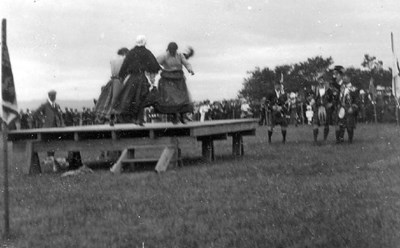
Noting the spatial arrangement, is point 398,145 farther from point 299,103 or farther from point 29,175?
point 299,103

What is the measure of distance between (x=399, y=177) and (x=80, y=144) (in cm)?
670

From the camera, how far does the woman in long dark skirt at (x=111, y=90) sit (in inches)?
643

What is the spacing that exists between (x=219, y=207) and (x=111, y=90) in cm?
916

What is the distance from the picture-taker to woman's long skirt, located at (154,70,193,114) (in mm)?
15008

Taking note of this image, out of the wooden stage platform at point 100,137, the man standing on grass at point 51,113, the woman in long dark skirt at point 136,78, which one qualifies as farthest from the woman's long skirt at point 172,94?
the man standing on grass at point 51,113

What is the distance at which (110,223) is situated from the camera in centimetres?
809

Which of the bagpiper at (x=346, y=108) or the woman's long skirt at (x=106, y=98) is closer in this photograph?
the woman's long skirt at (x=106, y=98)

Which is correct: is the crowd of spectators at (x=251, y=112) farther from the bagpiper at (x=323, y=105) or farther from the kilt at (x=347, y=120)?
the kilt at (x=347, y=120)

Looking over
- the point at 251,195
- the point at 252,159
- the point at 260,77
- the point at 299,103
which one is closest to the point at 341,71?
the point at 252,159

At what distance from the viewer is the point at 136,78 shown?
14867 mm

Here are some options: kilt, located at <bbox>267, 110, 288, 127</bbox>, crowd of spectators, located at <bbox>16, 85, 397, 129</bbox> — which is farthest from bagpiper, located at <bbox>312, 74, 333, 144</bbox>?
crowd of spectators, located at <bbox>16, 85, 397, 129</bbox>

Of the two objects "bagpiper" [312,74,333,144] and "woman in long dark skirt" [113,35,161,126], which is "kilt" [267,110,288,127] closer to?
"bagpiper" [312,74,333,144]

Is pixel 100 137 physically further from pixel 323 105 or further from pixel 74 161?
pixel 323 105

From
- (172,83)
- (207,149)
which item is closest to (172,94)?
(172,83)
